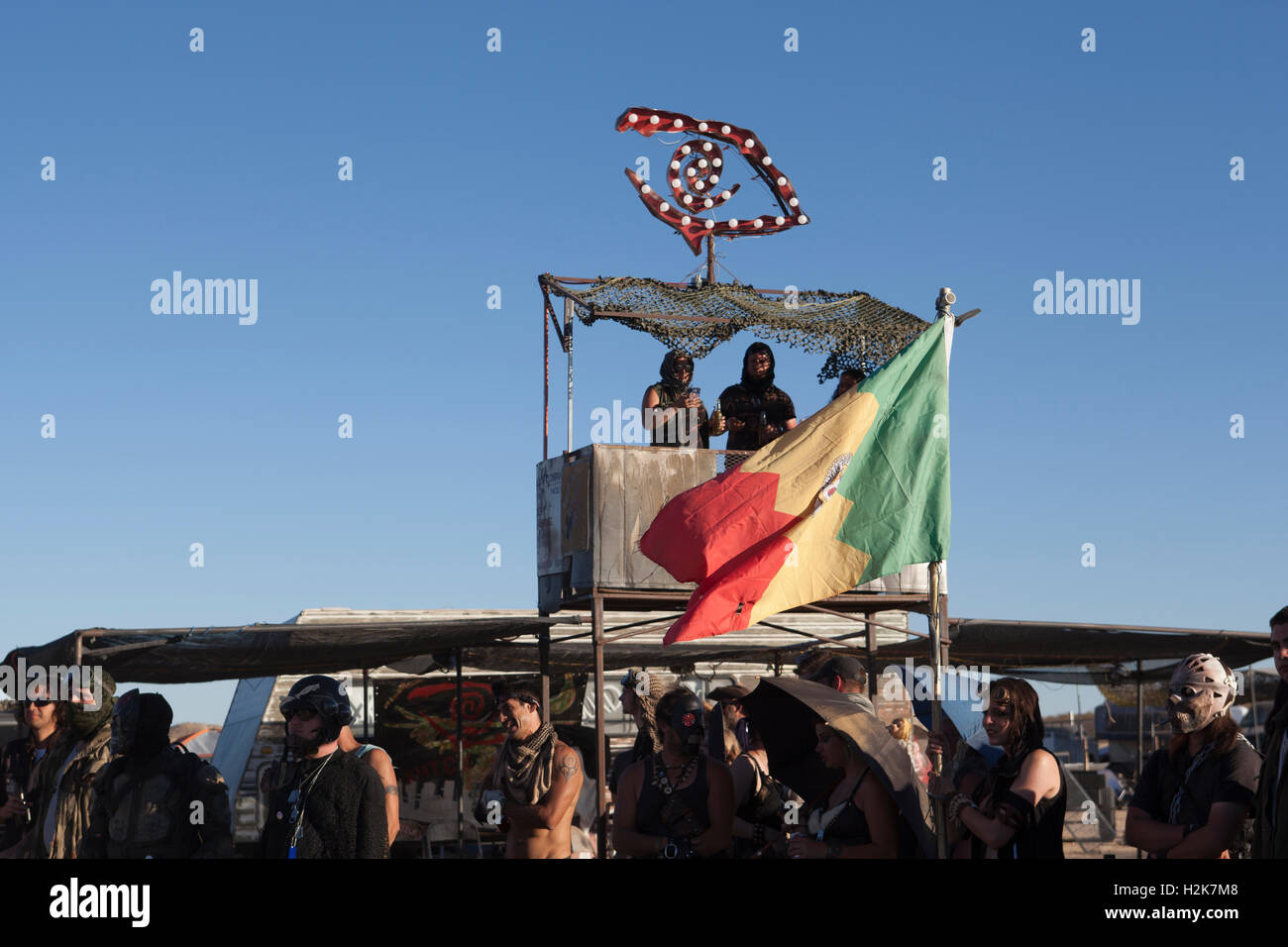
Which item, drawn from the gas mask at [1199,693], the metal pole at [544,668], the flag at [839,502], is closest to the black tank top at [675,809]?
the flag at [839,502]

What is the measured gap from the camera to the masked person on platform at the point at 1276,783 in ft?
19.5

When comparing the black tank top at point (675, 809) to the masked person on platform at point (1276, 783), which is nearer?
the masked person on platform at point (1276, 783)

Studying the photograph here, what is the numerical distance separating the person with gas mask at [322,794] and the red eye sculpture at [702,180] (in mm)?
11014

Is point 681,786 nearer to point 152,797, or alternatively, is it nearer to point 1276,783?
point 152,797


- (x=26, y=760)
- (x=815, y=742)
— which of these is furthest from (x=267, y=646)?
(x=815, y=742)

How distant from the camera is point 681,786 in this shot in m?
8.43

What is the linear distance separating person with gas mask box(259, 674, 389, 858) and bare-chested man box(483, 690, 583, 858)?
5.48 ft

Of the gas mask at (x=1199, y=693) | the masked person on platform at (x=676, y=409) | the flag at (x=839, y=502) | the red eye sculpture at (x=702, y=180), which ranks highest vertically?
the red eye sculpture at (x=702, y=180)

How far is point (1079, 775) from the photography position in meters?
30.5

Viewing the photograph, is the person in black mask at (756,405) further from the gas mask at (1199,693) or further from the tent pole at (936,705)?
the gas mask at (1199,693)

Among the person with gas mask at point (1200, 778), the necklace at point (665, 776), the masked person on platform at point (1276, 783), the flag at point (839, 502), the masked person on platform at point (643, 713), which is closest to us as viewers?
the masked person on platform at point (1276, 783)

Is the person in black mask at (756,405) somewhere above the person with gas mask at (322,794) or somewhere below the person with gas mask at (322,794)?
above

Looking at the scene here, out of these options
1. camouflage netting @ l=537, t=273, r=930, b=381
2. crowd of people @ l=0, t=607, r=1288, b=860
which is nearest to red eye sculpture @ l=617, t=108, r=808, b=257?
camouflage netting @ l=537, t=273, r=930, b=381
